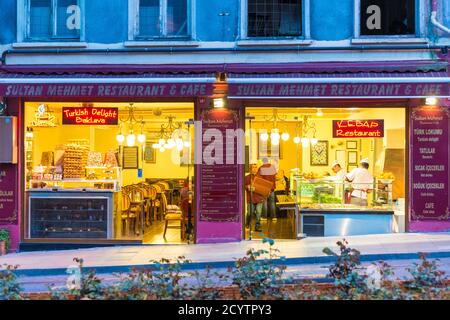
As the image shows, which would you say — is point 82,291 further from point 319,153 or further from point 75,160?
point 319,153

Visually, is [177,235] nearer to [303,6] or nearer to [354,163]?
[354,163]

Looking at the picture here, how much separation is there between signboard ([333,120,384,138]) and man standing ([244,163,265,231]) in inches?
81.9

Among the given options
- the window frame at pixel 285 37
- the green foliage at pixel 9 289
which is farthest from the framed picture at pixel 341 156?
the green foliage at pixel 9 289

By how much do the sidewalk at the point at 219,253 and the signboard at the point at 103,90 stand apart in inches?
126

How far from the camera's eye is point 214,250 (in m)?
13.2

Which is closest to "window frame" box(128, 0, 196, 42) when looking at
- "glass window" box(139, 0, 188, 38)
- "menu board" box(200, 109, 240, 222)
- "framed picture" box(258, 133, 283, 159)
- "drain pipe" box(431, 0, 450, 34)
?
"glass window" box(139, 0, 188, 38)

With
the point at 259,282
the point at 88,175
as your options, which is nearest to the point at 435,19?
the point at 88,175

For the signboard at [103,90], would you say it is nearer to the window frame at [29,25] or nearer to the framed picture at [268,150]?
the window frame at [29,25]

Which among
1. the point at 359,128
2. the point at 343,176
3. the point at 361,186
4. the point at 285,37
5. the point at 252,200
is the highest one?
the point at 285,37

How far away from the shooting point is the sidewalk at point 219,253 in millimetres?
11742

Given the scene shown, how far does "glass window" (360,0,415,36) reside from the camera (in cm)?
1433

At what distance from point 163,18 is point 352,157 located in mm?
5313
